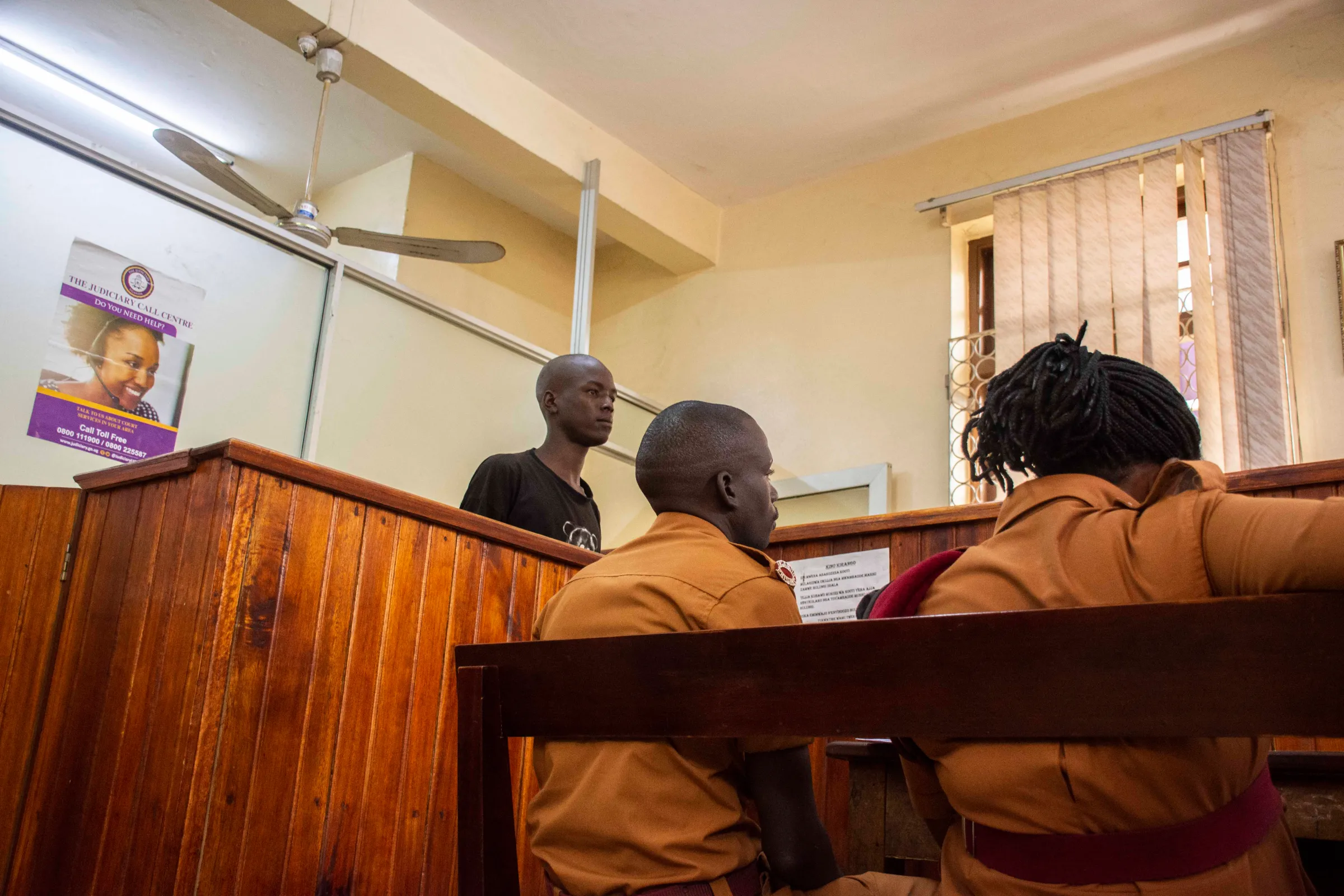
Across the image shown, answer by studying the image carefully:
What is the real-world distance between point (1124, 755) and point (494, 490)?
2432 millimetres

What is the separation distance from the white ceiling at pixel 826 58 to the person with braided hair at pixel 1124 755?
3.97 m

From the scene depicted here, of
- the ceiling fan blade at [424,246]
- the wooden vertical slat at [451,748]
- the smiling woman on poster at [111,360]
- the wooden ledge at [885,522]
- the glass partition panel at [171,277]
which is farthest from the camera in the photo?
the ceiling fan blade at [424,246]

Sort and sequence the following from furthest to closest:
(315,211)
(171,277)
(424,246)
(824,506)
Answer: (824,506)
(424,246)
(315,211)
(171,277)

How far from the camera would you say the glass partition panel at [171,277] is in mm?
3045

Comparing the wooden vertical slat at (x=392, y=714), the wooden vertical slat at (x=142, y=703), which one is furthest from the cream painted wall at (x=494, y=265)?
the wooden vertical slat at (x=142, y=703)

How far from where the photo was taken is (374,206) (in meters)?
6.02

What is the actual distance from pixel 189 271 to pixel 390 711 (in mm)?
2036

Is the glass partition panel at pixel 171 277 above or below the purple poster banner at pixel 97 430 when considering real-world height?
above

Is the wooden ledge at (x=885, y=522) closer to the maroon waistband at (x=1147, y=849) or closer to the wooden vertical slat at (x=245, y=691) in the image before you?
the wooden vertical slat at (x=245, y=691)

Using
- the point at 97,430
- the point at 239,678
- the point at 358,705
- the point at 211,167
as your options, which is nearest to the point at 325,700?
the point at 358,705

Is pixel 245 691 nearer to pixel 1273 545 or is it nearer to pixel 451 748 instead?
pixel 451 748

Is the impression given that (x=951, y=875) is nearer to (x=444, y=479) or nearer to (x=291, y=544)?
(x=291, y=544)

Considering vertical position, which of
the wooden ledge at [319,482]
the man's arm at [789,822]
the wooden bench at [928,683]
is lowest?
the man's arm at [789,822]

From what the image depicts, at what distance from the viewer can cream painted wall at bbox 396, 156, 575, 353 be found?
5.90m
